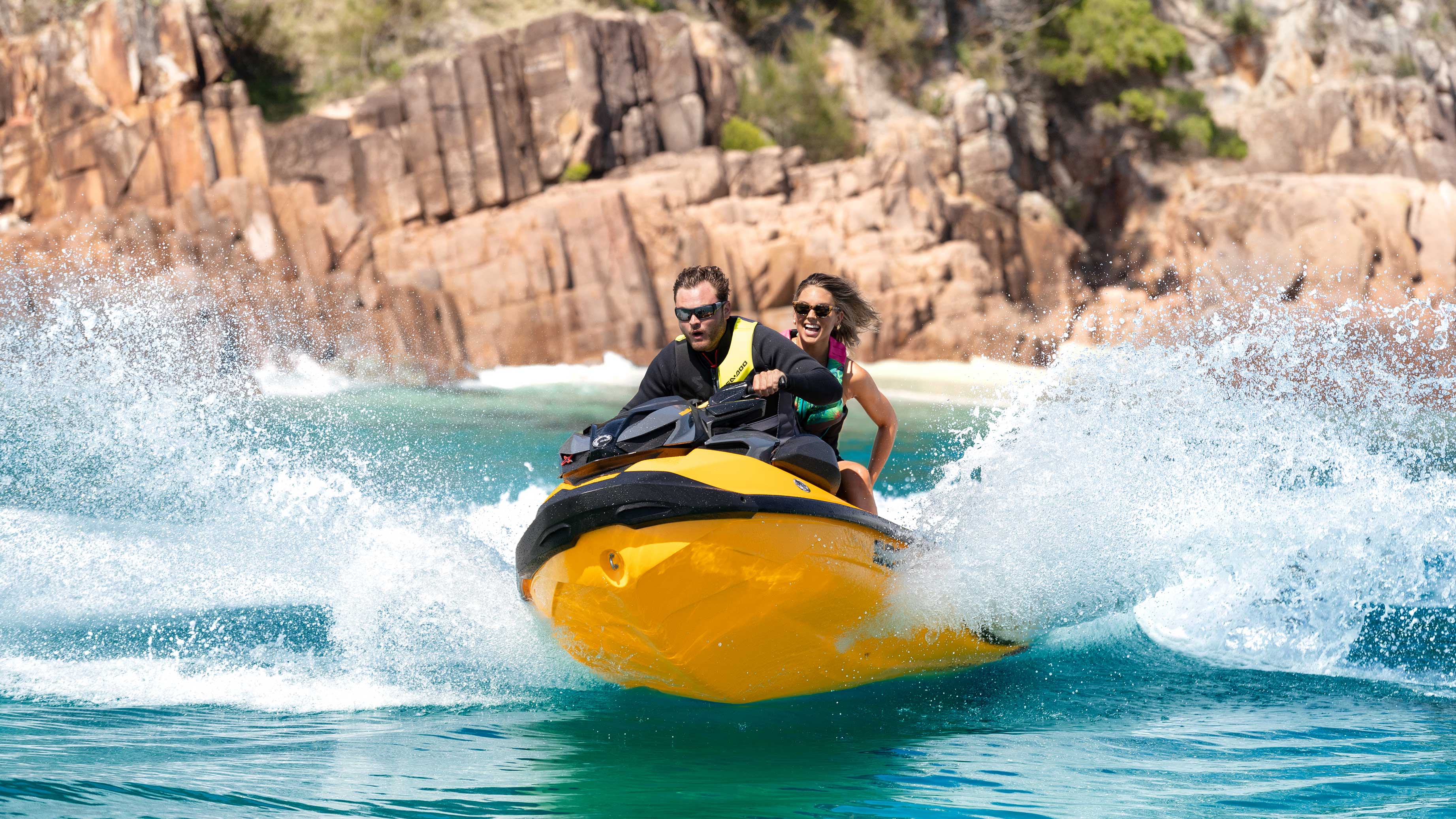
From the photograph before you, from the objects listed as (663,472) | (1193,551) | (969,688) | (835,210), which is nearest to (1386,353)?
(835,210)

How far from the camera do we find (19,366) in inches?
299

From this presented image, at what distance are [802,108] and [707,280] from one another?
23.5 meters

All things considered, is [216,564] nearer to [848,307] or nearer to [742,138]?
[848,307]

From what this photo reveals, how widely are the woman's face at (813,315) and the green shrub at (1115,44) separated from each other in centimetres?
2902

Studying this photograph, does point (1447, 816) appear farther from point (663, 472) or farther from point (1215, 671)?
point (663, 472)

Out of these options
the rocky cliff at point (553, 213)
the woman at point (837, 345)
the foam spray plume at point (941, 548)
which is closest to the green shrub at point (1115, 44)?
the rocky cliff at point (553, 213)

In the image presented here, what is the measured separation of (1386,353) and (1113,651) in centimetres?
1646

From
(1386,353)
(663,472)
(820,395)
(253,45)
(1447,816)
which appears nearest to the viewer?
(1447,816)

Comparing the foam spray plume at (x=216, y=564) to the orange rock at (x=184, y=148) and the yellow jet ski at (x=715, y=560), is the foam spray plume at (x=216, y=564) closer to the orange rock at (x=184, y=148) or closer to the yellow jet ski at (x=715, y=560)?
the yellow jet ski at (x=715, y=560)

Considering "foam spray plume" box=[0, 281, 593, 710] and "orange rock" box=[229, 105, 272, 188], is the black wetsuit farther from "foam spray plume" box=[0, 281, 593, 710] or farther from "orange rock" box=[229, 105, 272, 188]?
"orange rock" box=[229, 105, 272, 188]

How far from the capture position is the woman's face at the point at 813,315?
488 centimetres

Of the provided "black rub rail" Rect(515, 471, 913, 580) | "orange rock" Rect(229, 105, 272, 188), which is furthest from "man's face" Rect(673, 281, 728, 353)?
"orange rock" Rect(229, 105, 272, 188)

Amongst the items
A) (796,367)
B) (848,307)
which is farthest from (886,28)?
(796,367)

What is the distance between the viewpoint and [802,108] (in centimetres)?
2698
